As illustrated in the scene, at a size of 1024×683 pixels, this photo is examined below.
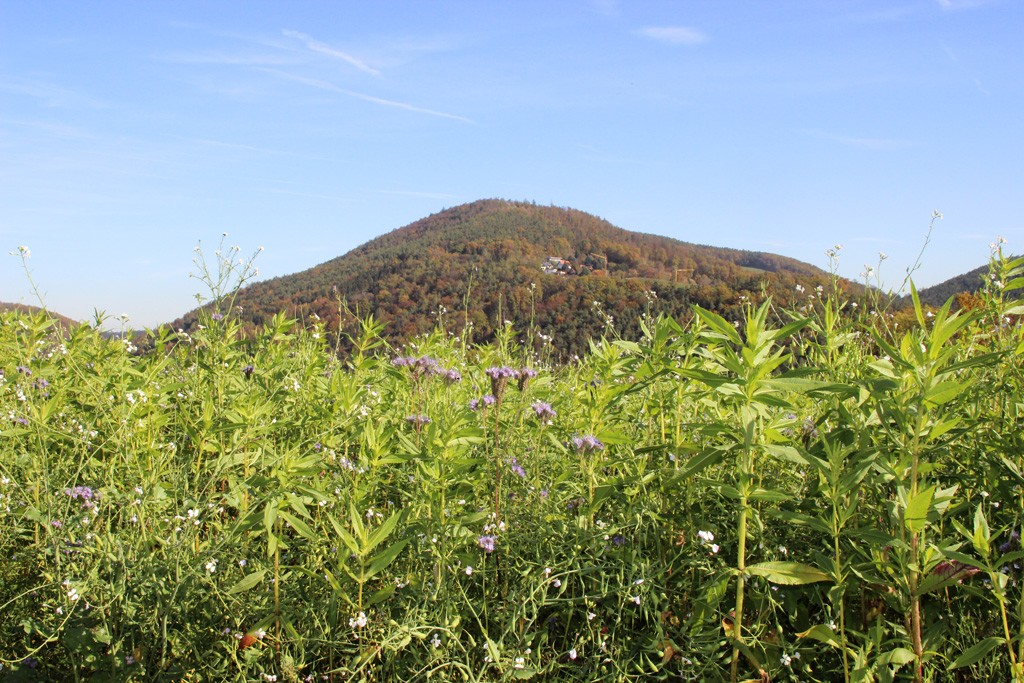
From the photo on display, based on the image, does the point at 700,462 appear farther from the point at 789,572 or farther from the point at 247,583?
the point at 247,583

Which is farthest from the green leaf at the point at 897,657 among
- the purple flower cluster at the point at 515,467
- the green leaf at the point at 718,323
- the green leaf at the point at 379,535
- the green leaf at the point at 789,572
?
the green leaf at the point at 379,535

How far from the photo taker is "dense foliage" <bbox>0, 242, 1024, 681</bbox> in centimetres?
154

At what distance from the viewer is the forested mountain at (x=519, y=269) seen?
2266cm

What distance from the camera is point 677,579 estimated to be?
1.85 m

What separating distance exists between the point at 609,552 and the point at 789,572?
55cm

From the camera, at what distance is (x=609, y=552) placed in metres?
1.84

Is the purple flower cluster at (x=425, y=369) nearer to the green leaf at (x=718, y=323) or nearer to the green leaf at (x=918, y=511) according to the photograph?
the green leaf at (x=718, y=323)

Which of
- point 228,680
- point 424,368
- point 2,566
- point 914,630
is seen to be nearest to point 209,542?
point 228,680

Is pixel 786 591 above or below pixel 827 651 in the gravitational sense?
above

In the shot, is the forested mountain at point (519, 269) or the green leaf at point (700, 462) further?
the forested mountain at point (519, 269)

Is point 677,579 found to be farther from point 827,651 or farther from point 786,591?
point 827,651

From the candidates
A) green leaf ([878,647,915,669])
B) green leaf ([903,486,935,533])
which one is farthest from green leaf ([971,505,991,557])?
green leaf ([878,647,915,669])

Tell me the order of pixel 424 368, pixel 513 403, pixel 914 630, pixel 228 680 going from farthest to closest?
1. pixel 513 403
2. pixel 424 368
3. pixel 228 680
4. pixel 914 630

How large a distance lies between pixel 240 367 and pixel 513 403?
1.72 metres
